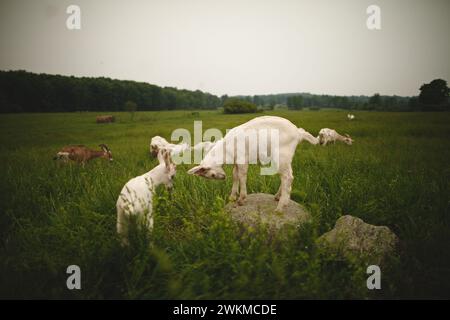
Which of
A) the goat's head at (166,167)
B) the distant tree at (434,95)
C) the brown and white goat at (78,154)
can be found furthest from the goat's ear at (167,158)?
the distant tree at (434,95)

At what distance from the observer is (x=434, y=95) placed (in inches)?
1339

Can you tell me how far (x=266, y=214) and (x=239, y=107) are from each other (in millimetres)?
14652

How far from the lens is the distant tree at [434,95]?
107ft

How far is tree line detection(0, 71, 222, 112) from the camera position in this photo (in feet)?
126

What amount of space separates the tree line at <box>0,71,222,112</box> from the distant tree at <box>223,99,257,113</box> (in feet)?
46.9

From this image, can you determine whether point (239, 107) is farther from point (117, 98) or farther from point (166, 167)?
point (117, 98)

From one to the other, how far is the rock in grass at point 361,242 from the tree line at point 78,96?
30.1 meters

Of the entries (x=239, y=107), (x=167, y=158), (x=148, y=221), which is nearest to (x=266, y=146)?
(x=167, y=158)

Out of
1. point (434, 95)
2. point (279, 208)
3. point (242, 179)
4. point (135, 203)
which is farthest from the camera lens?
point (434, 95)

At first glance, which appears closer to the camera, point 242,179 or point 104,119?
point 242,179

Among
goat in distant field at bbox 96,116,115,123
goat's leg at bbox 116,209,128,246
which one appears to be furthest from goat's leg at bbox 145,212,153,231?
goat in distant field at bbox 96,116,115,123

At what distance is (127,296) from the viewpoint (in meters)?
2.72

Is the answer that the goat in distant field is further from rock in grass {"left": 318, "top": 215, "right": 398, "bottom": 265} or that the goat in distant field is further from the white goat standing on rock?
rock in grass {"left": 318, "top": 215, "right": 398, "bottom": 265}
